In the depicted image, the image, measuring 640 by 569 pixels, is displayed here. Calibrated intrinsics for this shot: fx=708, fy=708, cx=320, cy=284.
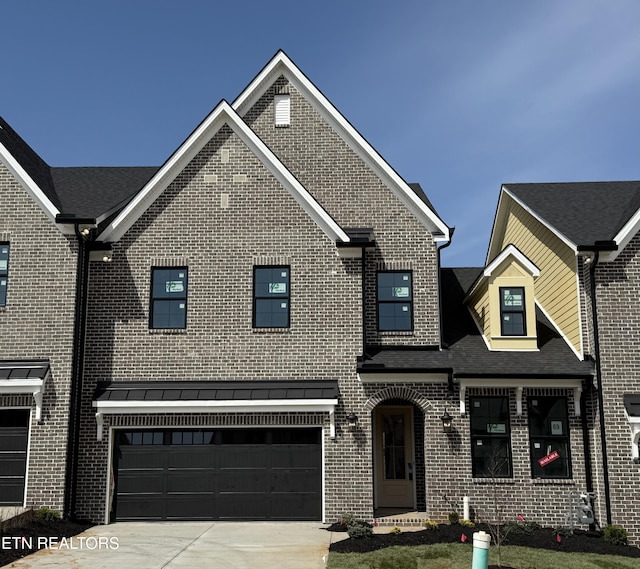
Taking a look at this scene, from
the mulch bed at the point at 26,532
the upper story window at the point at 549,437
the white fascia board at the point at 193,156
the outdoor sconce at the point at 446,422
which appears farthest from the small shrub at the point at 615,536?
the mulch bed at the point at 26,532

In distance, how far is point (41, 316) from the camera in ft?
55.0

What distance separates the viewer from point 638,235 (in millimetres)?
17109

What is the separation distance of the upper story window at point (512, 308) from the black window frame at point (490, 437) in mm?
2007

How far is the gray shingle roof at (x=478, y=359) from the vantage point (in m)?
16.5

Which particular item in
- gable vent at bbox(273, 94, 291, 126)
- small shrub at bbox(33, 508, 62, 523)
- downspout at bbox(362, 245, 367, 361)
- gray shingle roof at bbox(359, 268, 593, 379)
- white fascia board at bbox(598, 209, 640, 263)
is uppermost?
gable vent at bbox(273, 94, 291, 126)

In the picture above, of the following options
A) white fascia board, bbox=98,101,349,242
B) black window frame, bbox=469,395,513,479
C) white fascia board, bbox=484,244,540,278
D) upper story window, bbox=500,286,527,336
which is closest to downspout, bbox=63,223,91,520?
white fascia board, bbox=98,101,349,242

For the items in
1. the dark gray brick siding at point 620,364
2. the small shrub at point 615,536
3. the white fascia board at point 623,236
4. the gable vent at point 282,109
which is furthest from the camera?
the gable vent at point 282,109

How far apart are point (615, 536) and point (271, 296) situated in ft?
30.5

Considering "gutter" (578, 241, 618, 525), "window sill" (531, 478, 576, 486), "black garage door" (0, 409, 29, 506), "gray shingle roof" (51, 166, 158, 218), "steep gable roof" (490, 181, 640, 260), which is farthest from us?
"gray shingle roof" (51, 166, 158, 218)

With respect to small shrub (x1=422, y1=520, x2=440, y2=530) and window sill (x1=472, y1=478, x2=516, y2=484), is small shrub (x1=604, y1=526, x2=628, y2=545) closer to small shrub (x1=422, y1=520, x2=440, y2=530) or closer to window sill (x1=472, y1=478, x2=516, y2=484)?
window sill (x1=472, y1=478, x2=516, y2=484)

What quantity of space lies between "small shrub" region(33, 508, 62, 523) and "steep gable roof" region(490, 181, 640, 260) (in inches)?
527

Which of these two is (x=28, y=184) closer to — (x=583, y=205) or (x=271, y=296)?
(x=271, y=296)

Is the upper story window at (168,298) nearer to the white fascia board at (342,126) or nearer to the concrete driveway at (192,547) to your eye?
the concrete driveway at (192,547)

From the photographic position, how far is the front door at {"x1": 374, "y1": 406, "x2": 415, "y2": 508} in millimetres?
19172
